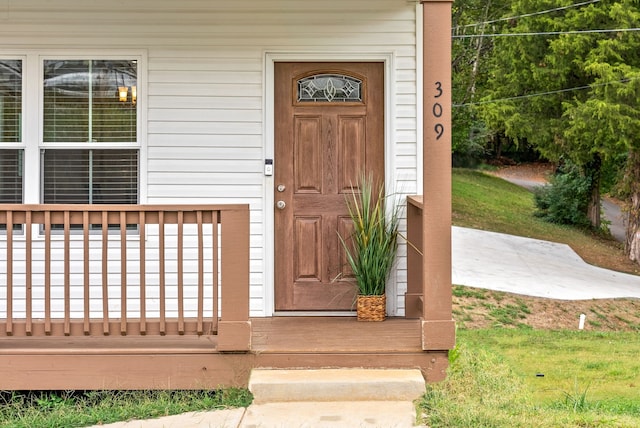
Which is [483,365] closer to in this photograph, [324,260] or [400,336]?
[400,336]

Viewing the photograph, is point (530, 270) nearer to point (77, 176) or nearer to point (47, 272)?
point (77, 176)

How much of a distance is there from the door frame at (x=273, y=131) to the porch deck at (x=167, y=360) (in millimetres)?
1303

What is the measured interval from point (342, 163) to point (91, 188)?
205 centimetres

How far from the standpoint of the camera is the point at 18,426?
4395mm

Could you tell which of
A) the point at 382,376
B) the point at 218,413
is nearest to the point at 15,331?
the point at 218,413

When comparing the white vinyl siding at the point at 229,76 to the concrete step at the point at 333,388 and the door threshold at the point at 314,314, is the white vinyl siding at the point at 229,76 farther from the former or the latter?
the concrete step at the point at 333,388

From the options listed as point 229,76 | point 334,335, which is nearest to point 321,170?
point 229,76

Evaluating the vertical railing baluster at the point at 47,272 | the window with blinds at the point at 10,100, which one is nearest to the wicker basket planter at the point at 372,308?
the vertical railing baluster at the point at 47,272

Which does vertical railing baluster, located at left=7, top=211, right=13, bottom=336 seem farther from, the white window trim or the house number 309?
the house number 309

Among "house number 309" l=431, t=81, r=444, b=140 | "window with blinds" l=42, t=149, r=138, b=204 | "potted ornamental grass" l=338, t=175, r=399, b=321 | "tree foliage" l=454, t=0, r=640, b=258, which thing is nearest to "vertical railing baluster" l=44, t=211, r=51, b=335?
"window with blinds" l=42, t=149, r=138, b=204

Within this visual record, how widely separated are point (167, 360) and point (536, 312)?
7.40 metres

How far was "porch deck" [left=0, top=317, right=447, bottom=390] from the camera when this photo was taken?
191 inches

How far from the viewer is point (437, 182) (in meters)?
4.98

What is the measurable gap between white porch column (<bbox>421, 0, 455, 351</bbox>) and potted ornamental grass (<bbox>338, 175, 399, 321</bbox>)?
3.90 feet
